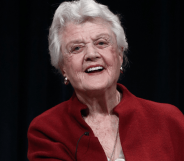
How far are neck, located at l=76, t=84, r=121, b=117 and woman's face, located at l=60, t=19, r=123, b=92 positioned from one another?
0.22 feet

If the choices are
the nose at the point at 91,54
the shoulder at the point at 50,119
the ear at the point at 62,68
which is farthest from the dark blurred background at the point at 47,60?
the nose at the point at 91,54

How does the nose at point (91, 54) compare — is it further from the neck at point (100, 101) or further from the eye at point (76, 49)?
the neck at point (100, 101)

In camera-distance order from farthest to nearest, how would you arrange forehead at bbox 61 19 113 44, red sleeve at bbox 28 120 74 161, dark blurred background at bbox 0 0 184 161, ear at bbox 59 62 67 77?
dark blurred background at bbox 0 0 184 161 → ear at bbox 59 62 67 77 → forehead at bbox 61 19 113 44 → red sleeve at bbox 28 120 74 161

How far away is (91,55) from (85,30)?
0.16 m

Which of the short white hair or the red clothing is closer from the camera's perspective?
the red clothing

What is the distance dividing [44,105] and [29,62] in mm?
418

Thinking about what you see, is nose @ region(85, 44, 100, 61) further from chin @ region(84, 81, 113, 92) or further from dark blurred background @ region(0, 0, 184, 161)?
dark blurred background @ region(0, 0, 184, 161)

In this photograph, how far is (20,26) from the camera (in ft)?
7.00

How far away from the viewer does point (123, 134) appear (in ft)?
4.31

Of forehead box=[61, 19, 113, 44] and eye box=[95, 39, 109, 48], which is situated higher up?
forehead box=[61, 19, 113, 44]

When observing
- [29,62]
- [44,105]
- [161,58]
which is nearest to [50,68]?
[29,62]

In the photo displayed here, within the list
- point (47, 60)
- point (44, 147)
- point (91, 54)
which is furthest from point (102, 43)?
point (47, 60)

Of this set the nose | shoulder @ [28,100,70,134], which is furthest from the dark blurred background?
the nose

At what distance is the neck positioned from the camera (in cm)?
142
